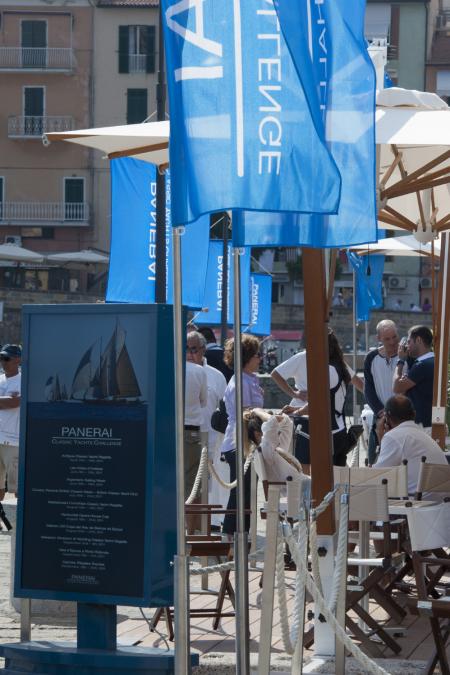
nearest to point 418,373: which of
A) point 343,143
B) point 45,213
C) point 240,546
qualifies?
point 343,143

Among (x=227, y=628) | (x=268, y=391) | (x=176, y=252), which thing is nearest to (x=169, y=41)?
(x=176, y=252)

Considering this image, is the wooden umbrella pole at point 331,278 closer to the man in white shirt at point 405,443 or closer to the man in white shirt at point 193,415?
the man in white shirt at point 405,443

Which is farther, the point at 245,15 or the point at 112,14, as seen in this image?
the point at 112,14

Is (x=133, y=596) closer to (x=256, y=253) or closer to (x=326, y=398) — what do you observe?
(x=326, y=398)

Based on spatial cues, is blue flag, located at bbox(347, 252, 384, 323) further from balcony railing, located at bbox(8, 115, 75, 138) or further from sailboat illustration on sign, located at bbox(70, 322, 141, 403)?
balcony railing, located at bbox(8, 115, 75, 138)

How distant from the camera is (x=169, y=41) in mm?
5199

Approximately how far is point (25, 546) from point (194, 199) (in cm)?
193

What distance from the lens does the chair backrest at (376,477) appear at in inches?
314

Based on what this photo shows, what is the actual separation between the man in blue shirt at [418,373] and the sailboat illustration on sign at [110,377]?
6087mm

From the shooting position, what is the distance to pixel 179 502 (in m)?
5.25

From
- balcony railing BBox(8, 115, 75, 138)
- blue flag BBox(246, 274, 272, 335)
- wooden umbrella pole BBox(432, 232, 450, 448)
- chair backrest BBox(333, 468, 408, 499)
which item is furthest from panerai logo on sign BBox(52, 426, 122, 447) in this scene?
balcony railing BBox(8, 115, 75, 138)

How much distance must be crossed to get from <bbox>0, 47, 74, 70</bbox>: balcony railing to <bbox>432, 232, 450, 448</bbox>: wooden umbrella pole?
191ft

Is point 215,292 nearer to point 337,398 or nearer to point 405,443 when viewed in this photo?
point 337,398

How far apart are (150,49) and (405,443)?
62.2 metres
